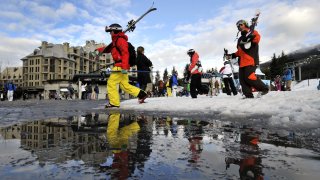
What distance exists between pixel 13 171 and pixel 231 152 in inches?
55.4

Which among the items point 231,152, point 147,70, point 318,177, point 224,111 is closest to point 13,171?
point 231,152

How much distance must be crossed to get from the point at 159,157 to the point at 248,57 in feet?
19.8

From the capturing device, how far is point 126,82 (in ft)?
27.7

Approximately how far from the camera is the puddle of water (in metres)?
1.63

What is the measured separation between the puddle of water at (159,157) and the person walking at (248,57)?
4.56m

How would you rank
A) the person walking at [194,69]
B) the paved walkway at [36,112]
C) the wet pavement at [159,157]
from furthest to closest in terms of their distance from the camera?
the person walking at [194,69]
the paved walkway at [36,112]
the wet pavement at [159,157]

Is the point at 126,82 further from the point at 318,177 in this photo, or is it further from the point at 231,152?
the point at 318,177

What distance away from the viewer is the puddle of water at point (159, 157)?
5.35 ft

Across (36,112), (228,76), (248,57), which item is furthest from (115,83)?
(228,76)

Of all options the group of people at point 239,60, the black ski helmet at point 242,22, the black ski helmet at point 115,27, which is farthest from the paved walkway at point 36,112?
the black ski helmet at point 242,22

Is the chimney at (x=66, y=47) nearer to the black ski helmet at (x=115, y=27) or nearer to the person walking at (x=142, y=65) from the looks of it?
the person walking at (x=142, y=65)

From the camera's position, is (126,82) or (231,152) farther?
(126,82)

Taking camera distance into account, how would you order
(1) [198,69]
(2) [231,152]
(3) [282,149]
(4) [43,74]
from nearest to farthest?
(2) [231,152] → (3) [282,149] → (1) [198,69] → (4) [43,74]

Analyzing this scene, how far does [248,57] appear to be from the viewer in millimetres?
7574
